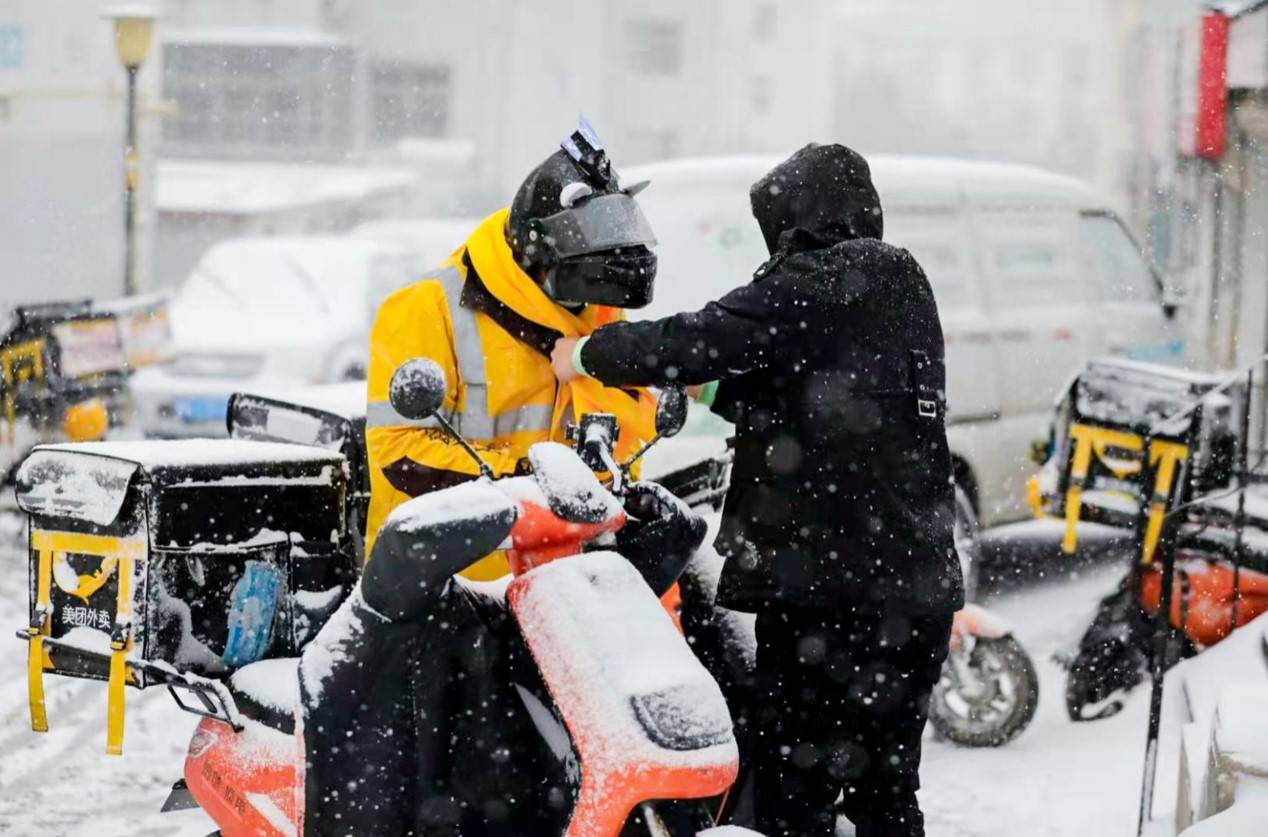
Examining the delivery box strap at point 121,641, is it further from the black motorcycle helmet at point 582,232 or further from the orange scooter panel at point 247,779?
the black motorcycle helmet at point 582,232

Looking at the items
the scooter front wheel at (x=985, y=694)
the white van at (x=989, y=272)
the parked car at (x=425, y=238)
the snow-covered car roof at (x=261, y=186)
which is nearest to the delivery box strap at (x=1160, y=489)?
the scooter front wheel at (x=985, y=694)

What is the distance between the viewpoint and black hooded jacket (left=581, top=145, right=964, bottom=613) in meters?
3.75

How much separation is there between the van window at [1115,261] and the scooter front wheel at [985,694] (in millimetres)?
3666

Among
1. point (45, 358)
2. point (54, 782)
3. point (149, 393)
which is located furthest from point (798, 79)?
point (54, 782)

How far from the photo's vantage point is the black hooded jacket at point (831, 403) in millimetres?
3752

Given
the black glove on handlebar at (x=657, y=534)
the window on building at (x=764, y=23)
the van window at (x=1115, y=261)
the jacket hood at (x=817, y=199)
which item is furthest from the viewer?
the window on building at (x=764, y=23)

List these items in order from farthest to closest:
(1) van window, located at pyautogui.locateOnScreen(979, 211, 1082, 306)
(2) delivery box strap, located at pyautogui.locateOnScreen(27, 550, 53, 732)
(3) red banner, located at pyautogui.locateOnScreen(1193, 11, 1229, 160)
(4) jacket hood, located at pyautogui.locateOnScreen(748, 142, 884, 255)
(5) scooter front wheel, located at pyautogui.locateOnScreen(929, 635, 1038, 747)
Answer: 1. (3) red banner, located at pyautogui.locateOnScreen(1193, 11, 1229, 160)
2. (1) van window, located at pyautogui.locateOnScreen(979, 211, 1082, 306)
3. (5) scooter front wheel, located at pyautogui.locateOnScreen(929, 635, 1038, 747)
4. (2) delivery box strap, located at pyautogui.locateOnScreen(27, 550, 53, 732)
5. (4) jacket hood, located at pyautogui.locateOnScreen(748, 142, 884, 255)

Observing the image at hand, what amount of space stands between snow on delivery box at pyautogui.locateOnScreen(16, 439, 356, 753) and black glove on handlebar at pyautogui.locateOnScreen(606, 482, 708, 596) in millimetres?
1077

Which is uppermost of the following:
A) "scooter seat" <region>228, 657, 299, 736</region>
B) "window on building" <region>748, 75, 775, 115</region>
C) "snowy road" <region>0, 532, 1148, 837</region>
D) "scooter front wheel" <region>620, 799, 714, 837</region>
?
"window on building" <region>748, 75, 775, 115</region>

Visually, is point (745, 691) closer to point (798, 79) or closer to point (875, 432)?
point (875, 432)

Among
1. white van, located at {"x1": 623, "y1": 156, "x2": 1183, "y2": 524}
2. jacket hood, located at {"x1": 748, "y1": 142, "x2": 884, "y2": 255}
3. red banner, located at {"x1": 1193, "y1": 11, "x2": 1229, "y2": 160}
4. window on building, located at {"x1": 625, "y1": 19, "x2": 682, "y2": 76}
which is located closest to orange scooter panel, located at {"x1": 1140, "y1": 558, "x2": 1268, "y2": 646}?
white van, located at {"x1": 623, "y1": 156, "x2": 1183, "y2": 524}

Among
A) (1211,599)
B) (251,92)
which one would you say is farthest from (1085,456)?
(251,92)

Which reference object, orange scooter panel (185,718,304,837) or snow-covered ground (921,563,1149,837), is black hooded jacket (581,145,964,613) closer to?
orange scooter panel (185,718,304,837)

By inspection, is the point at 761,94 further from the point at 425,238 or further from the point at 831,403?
the point at 831,403
